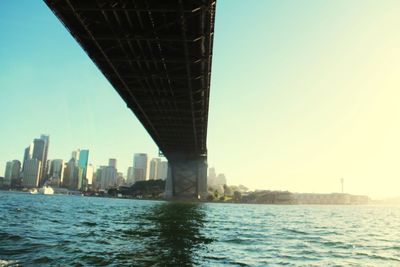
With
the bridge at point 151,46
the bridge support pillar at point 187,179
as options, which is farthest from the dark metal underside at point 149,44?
the bridge support pillar at point 187,179

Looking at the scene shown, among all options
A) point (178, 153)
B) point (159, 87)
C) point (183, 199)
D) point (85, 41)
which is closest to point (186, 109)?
point (159, 87)

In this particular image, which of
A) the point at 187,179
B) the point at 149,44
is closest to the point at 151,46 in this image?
the point at 149,44

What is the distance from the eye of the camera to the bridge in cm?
2133

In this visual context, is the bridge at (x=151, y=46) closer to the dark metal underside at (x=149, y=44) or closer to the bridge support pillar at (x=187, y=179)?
the dark metal underside at (x=149, y=44)

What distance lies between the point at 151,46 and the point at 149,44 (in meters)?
0.97

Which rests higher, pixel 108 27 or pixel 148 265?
pixel 108 27

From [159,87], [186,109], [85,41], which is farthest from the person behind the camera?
[186,109]

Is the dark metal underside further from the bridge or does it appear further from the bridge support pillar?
the bridge support pillar

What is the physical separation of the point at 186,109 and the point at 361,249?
111 feet

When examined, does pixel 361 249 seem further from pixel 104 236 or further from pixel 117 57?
pixel 117 57

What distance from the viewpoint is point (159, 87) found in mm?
39469

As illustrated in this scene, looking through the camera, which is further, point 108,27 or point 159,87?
point 159,87

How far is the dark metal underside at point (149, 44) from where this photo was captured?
21.3 metres

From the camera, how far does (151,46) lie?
92.1 feet
